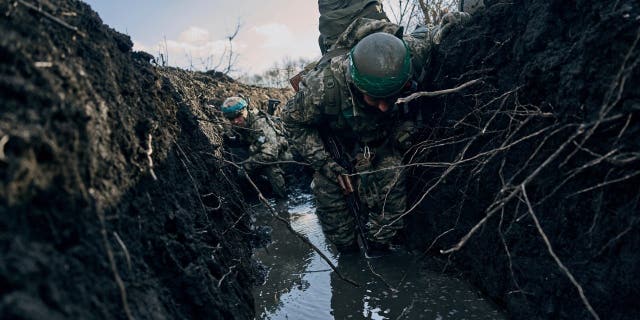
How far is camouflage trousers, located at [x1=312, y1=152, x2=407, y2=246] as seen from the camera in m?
3.15

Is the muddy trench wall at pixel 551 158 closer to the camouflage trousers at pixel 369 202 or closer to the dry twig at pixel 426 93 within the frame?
the dry twig at pixel 426 93

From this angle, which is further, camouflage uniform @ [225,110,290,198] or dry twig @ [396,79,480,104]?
camouflage uniform @ [225,110,290,198]

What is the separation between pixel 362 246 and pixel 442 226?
3.45 ft

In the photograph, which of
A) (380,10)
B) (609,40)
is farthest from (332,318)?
(380,10)

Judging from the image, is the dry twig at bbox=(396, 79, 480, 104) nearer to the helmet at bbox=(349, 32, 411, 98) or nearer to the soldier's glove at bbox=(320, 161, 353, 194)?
the helmet at bbox=(349, 32, 411, 98)

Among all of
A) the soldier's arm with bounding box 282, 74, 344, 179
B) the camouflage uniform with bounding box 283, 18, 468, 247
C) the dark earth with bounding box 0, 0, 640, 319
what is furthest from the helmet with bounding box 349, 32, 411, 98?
the soldier's arm with bounding box 282, 74, 344, 179

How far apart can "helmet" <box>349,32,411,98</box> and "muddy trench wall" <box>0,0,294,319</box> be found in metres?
1.34

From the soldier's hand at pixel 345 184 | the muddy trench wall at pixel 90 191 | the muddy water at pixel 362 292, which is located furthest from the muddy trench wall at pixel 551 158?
the muddy trench wall at pixel 90 191

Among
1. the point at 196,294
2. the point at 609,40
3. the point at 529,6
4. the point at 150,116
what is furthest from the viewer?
the point at 529,6

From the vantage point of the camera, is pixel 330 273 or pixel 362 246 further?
pixel 362 246

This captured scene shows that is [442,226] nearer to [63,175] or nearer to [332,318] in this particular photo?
[332,318]

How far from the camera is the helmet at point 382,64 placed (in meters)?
2.62

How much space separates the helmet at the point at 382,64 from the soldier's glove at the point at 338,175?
80 centimetres

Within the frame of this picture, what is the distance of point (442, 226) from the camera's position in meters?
2.78
